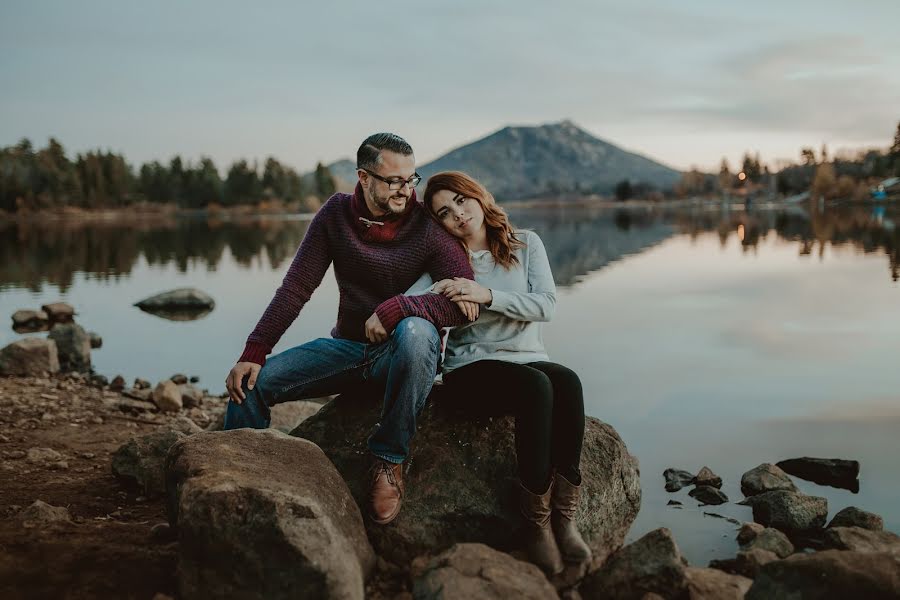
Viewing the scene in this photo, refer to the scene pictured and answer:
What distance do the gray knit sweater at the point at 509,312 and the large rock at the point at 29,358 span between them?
7.53 m

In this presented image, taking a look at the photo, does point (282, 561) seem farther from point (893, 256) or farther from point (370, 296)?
point (893, 256)

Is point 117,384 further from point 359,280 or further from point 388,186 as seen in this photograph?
point 388,186

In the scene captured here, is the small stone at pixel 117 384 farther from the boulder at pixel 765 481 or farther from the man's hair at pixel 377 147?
the boulder at pixel 765 481

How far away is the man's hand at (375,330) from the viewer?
4.22 meters

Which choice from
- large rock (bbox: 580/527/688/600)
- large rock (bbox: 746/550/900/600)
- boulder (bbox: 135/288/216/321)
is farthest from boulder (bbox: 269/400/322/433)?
boulder (bbox: 135/288/216/321)

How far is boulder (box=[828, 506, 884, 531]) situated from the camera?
5.54 m

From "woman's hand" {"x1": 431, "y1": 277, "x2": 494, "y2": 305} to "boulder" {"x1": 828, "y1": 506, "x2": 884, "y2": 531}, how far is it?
10.9 ft

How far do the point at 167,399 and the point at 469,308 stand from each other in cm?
545

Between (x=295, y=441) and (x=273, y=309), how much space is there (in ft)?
2.64

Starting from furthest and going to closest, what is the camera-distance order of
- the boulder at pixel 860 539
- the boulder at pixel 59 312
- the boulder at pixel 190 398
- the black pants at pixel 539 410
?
the boulder at pixel 59 312
the boulder at pixel 190 398
the boulder at pixel 860 539
the black pants at pixel 539 410

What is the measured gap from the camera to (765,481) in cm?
644

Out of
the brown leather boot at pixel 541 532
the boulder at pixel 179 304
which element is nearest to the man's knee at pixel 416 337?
the brown leather boot at pixel 541 532

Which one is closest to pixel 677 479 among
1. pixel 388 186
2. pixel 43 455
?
pixel 388 186

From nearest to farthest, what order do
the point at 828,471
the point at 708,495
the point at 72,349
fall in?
the point at 708,495, the point at 828,471, the point at 72,349
